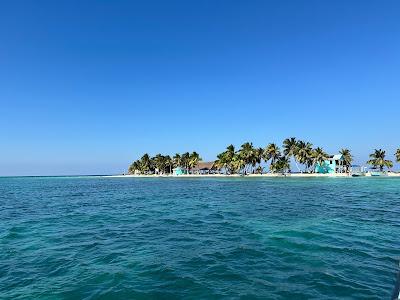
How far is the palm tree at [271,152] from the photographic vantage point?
404 feet

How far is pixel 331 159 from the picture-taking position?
118 meters

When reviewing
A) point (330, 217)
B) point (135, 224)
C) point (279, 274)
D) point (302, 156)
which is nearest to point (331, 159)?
point (302, 156)

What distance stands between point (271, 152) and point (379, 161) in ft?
131

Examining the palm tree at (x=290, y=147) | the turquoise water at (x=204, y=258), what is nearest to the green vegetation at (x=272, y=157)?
the palm tree at (x=290, y=147)

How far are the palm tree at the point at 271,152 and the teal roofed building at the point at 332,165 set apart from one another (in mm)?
15871

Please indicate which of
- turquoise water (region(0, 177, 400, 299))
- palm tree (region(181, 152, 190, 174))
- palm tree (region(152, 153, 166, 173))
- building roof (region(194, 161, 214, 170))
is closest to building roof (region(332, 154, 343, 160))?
building roof (region(194, 161, 214, 170))

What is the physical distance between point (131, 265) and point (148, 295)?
10.7 ft

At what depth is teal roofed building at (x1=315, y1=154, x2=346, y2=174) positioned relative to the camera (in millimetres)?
118688

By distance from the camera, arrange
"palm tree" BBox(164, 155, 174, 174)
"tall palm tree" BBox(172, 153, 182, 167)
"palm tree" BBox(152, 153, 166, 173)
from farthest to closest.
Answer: "palm tree" BBox(152, 153, 166, 173)
"palm tree" BBox(164, 155, 174, 174)
"tall palm tree" BBox(172, 153, 182, 167)

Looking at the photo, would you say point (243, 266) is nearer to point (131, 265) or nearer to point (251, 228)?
point (131, 265)

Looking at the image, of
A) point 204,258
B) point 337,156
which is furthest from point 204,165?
point 204,258

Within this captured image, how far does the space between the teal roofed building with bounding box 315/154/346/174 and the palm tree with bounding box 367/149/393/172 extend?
10311 millimetres

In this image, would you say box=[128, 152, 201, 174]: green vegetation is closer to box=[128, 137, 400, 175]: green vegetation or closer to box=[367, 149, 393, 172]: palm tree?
box=[128, 137, 400, 175]: green vegetation

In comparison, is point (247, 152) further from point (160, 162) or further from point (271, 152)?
point (160, 162)
